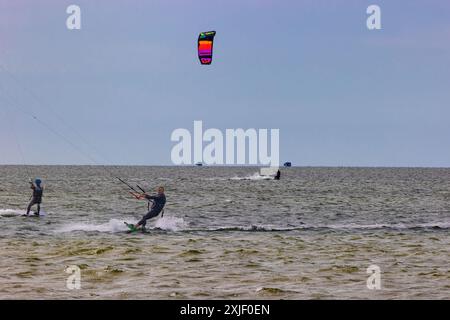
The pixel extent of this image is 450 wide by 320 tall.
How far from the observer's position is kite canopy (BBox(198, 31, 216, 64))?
133 feet

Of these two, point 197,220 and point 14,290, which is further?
point 197,220

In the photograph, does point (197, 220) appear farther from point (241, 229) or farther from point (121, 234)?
point (121, 234)

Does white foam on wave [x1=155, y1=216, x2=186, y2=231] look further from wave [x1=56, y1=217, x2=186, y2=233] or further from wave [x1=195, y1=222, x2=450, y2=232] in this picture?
wave [x1=195, y1=222, x2=450, y2=232]

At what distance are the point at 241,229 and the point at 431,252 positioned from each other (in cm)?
1112

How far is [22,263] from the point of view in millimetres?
20000

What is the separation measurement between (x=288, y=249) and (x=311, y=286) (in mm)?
7768

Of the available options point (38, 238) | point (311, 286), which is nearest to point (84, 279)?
point (311, 286)

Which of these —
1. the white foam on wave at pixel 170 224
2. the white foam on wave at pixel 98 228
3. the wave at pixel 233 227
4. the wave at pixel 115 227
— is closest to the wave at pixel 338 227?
the wave at pixel 233 227

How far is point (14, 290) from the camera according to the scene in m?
15.7

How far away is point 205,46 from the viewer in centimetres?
4053

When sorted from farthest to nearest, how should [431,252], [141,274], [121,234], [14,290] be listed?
1. [121,234]
2. [431,252]
3. [141,274]
4. [14,290]

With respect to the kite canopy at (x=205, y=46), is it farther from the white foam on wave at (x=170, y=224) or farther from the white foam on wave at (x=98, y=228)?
the white foam on wave at (x=98, y=228)

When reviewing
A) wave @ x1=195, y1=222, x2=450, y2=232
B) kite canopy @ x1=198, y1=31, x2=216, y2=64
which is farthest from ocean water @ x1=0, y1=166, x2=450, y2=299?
kite canopy @ x1=198, y1=31, x2=216, y2=64
